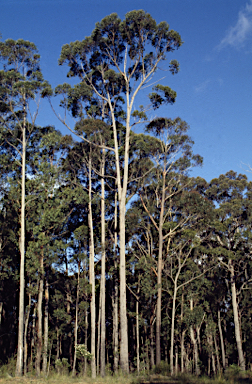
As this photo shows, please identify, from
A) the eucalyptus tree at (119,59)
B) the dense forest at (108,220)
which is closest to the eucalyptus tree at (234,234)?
the dense forest at (108,220)

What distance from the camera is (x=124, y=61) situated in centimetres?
1736

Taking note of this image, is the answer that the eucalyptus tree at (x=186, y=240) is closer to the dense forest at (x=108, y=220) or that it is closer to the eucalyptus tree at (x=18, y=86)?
the dense forest at (x=108, y=220)

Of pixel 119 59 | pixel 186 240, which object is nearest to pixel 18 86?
pixel 119 59

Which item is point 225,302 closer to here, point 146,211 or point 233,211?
point 233,211

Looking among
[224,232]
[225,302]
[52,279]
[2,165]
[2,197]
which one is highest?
[2,165]

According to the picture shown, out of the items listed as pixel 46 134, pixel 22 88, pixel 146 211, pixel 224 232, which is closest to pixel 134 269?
pixel 146 211

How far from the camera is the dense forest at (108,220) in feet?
57.4

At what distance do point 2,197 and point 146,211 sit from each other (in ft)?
32.2

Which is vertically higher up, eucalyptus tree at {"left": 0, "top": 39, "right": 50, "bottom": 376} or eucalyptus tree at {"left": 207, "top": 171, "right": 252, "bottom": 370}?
eucalyptus tree at {"left": 0, "top": 39, "right": 50, "bottom": 376}

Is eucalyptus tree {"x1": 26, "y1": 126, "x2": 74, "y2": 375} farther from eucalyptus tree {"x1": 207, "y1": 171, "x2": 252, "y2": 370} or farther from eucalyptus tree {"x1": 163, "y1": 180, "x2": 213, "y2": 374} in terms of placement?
eucalyptus tree {"x1": 207, "y1": 171, "x2": 252, "y2": 370}

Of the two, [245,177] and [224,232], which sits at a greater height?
[245,177]

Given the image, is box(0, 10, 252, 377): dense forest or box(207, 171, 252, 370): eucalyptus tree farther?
box(207, 171, 252, 370): eucalyptus tree

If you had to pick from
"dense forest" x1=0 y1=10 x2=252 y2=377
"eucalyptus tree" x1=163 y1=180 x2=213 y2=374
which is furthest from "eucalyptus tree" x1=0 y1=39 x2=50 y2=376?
"eucalyptus tree" x1=163 y1=180 x2=213 y2=374

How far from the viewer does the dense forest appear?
1750 centimetres
